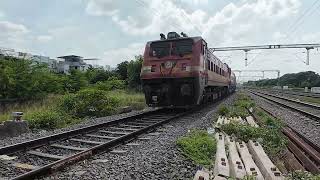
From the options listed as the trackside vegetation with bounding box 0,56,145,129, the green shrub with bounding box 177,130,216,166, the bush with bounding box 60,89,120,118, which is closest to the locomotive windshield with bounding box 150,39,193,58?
the bush with bounding box 60,89,120,118

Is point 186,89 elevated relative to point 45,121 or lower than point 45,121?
elevated

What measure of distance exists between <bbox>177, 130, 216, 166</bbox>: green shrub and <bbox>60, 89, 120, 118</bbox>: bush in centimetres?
979

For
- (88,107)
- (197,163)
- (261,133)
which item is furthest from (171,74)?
(197,163)

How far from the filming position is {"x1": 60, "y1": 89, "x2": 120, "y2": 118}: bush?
17.5 meters

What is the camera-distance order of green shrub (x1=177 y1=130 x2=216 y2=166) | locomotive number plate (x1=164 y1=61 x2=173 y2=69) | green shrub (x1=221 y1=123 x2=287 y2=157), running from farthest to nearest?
locomotive number plate (x1=164 y1=61 x2=173 y2=69), green shrub (x1=221 y1=123 x2=287 y2=157), green shrub (x1=177 y1=130 x2=216 y2=166)

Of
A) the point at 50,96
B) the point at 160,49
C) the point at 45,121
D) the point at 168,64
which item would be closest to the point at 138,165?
the point at 45,121

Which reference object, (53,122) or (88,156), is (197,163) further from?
(53,122)

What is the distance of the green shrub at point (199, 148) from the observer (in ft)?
22.6

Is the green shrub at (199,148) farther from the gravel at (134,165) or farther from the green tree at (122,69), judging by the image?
the green tree at (122,69)

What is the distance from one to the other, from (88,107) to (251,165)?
12.7 meters

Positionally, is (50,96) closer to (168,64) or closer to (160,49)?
(160,49)

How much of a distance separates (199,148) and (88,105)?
35.9 feet

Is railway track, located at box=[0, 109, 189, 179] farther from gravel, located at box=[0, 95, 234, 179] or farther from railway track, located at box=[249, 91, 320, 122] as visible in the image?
railway track, located at box=[249, 91, 320, 122]

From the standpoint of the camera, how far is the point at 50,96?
24.1 meters
